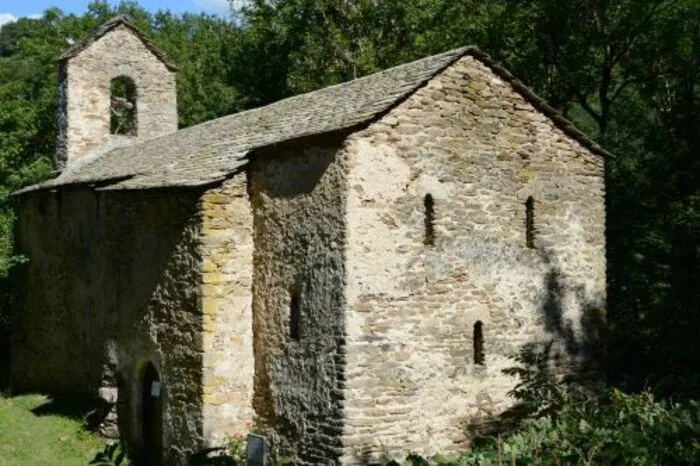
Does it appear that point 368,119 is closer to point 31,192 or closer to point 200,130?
point 200,130

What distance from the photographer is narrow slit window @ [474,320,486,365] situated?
32.0ft

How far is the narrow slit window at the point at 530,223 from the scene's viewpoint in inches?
405

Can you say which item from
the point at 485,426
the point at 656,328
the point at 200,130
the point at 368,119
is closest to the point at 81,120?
the point at 200,130

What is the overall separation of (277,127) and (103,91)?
24.5 feet

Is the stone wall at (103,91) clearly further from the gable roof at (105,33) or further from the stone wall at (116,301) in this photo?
the stone wall at (116,301)

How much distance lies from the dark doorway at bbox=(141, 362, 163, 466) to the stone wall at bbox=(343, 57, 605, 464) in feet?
12.8

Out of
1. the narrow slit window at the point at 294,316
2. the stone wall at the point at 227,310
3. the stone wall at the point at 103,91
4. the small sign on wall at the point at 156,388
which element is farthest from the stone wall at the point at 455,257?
the stone wall at the point at 103,91

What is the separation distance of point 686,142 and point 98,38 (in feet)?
40.7

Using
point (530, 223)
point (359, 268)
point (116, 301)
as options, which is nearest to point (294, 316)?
point (359, 268)

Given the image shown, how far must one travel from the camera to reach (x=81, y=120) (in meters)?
16.7

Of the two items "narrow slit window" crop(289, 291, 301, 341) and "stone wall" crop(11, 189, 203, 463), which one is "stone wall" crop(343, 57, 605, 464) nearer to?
"narrow slit window" crop(289, 291, 301, 341)

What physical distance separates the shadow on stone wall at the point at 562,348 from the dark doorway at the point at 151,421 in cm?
458

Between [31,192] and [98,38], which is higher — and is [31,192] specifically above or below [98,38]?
below

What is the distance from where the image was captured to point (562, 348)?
10.6m
